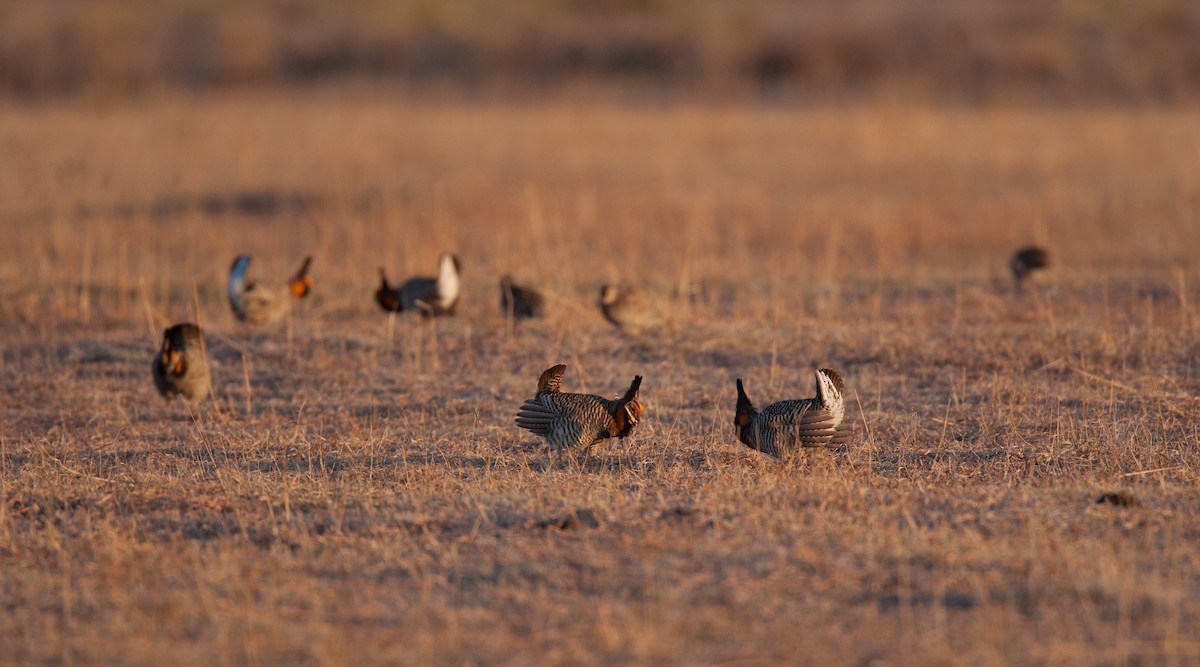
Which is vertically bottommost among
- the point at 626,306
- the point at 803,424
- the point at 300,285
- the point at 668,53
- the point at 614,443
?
the point at 614,443

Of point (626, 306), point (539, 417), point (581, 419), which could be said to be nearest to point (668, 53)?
point (626, 306)

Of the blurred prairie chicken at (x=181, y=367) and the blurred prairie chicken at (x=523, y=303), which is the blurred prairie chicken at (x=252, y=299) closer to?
the blurred prairie chicken at (x=523, y=303)

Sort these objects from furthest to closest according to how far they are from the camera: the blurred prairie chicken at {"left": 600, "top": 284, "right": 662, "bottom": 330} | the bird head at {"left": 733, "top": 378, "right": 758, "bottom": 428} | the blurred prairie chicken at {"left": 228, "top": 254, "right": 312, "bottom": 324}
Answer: the blurred prairie chicken at {"left": 228, "top": 254, "right": 312, "bottom": 324}, the blurred prairie chicken at {"left": 600, "top": 284, "right": 662, "bottom": 330}, the bird head at {"left": 733, "top": 378, "right": 758, "bottom": 428}

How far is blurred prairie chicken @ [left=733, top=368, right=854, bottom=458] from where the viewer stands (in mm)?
5988

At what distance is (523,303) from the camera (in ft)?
32.9

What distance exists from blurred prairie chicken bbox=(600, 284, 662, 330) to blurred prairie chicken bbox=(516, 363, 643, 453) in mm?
3141

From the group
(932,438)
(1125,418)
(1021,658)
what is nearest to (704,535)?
(1021,658)

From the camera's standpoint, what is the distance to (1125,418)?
702 cm

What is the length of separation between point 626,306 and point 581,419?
11.0 ft

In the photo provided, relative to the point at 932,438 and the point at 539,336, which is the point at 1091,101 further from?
the point at 932,438

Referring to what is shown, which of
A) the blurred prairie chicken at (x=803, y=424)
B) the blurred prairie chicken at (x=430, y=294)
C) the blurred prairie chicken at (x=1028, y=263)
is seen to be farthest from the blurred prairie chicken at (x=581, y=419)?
the blurred prairie chicken at (x=1028, y=263)

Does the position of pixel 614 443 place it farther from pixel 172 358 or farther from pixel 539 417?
pixel 172 358

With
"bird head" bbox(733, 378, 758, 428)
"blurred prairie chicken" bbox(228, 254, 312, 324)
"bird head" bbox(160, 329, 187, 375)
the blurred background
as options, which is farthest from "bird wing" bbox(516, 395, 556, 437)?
the blurred background

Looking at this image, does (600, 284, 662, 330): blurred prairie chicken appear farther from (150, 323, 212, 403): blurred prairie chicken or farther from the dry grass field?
(150, 323, 212, 403): blurred prairie chicken
